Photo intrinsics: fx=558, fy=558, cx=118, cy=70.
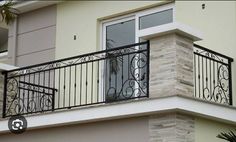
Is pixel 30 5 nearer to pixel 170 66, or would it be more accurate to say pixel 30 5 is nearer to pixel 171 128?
pixel 170 66

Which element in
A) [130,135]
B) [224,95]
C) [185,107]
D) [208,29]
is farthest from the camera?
[208,29]

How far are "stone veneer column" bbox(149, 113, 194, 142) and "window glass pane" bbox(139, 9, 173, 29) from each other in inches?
154

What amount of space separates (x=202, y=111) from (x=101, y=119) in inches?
75.4

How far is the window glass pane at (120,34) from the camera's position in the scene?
540 inches

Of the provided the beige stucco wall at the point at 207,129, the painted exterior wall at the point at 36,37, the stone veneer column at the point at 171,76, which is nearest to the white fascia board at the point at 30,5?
the painted exterior wall at the point at 36,37

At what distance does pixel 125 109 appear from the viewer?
10016 millimetres

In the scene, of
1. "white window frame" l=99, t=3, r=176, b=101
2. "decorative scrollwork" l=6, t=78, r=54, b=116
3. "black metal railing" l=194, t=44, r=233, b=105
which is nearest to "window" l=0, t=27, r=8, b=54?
"decorative scrollwork" l=6, t=78, r=54, b=116

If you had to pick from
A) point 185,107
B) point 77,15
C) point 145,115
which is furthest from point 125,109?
point 77,15

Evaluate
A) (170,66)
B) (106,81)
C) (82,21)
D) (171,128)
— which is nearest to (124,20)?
(82,21)

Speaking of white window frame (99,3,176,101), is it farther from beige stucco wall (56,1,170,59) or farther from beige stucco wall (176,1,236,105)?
beige stucco wall (176,1,236,105)

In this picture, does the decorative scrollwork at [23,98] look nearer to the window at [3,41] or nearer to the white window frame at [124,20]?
the white window frame at [124,20]

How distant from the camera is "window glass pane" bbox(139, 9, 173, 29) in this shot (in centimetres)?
1314

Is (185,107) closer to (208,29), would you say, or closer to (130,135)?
(130,135)

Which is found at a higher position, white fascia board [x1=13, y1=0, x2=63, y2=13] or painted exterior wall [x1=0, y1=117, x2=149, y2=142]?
white fascia board [x1=13, y1=0, x2=63, y2=13]
